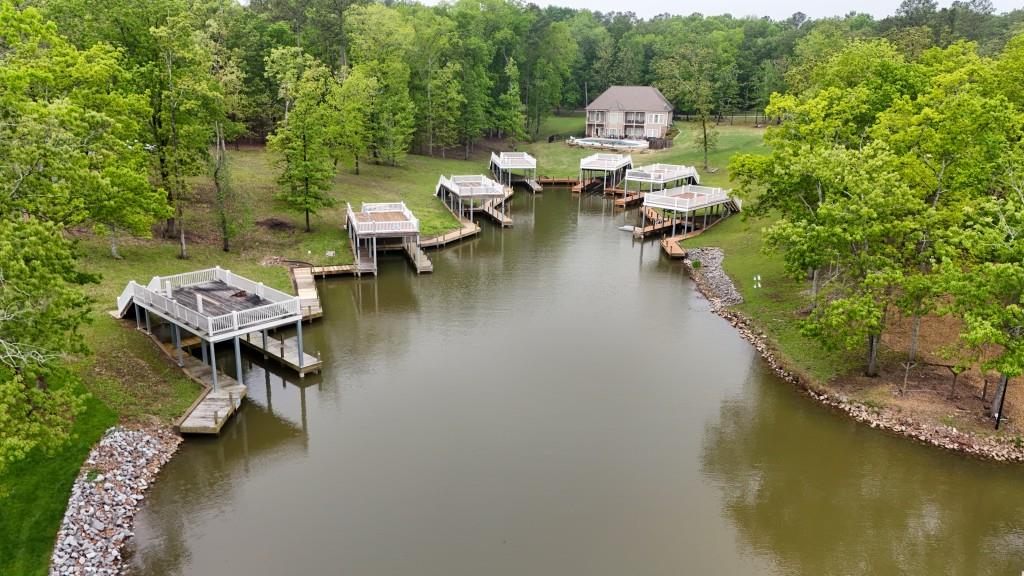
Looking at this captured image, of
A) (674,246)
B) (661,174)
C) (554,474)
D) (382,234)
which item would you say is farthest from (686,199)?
(554,474)

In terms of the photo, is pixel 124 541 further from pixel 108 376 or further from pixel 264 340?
pixel 264 340

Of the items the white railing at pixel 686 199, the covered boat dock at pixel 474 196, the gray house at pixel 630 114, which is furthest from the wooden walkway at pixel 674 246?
the gray house at pixel 630 114

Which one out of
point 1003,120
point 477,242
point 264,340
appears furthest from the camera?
point 477,242

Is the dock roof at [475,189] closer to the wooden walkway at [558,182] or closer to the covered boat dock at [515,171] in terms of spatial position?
the covered boat dock at [515,171]

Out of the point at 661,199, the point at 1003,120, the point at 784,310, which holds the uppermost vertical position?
the point at 1003,120

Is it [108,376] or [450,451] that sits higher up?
[108,376]

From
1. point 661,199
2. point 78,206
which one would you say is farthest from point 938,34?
point 78,206

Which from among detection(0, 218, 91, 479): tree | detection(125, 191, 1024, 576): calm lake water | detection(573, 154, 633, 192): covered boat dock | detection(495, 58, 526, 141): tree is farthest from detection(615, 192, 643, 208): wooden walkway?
detection(0, 218, 91, 479): tree
